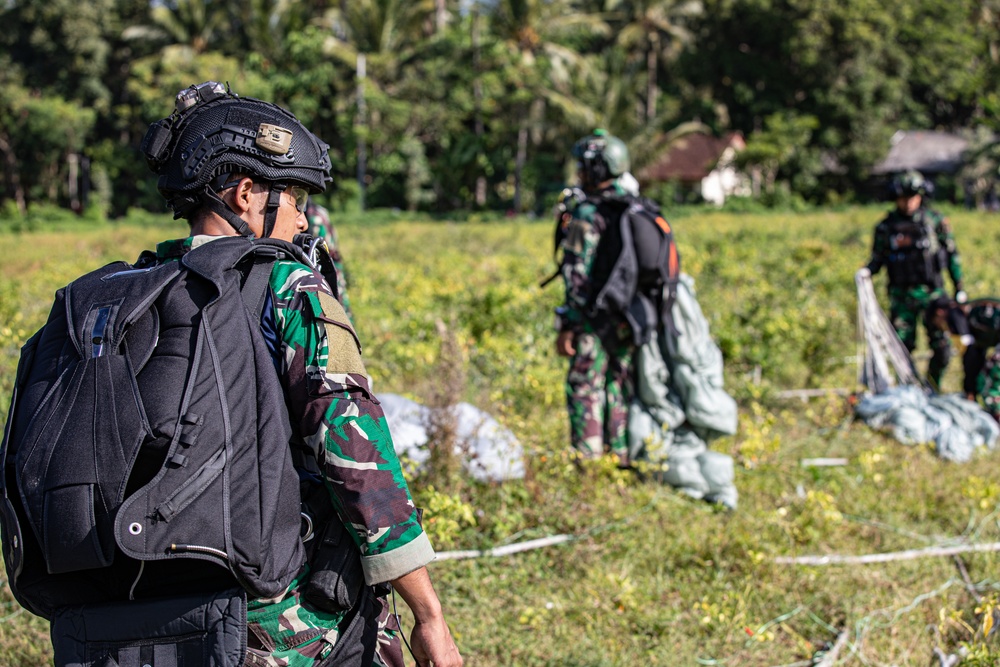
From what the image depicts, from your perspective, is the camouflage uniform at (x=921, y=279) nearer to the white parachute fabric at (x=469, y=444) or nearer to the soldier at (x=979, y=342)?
the soldier at (x=979, y=342)

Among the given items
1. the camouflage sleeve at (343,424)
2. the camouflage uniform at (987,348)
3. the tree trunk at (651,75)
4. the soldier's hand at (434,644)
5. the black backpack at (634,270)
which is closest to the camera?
the camouflage sleeve at (343,424)

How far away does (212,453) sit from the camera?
61.4 inches

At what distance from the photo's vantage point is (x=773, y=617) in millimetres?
3635

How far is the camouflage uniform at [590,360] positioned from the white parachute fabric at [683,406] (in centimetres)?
8

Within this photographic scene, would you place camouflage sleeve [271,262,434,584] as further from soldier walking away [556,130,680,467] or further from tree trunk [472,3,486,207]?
tree trunk [472,3,486,207]

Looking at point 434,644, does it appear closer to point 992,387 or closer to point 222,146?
point 222,146

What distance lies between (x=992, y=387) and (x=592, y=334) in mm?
2939

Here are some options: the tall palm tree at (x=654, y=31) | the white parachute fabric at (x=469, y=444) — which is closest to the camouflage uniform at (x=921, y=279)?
the white parachute fabric at (x=469, y=444)

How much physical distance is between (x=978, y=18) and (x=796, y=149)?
46.3 feet

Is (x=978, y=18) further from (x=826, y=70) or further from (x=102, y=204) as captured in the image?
(x=102, y=204)

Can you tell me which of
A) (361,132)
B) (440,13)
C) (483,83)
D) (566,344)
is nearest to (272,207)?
(566,344)

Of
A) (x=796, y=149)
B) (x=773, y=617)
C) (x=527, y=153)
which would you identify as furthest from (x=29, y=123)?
(x=773, y=617)

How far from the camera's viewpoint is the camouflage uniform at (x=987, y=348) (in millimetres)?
5750

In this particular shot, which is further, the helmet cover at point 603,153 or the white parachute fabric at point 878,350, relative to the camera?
the white parachute fabric at point 878,350
